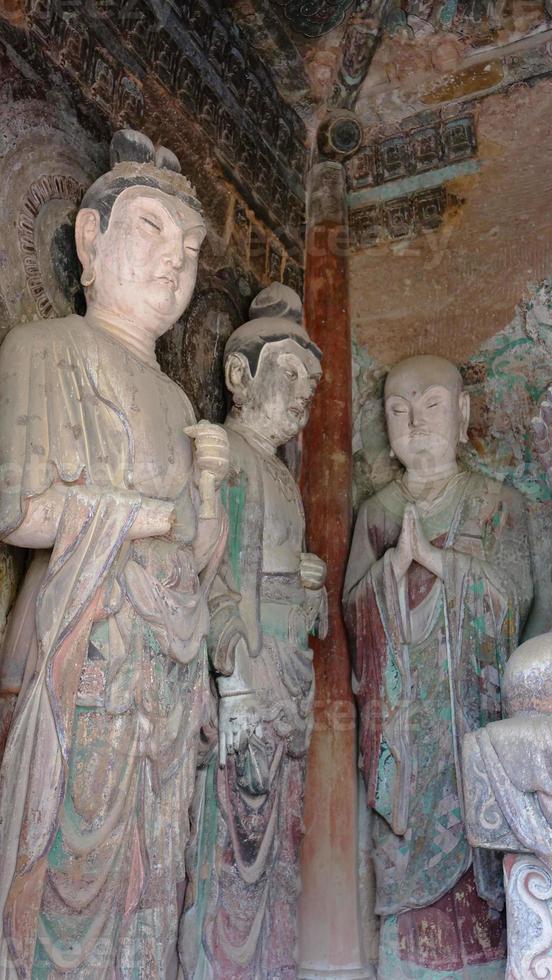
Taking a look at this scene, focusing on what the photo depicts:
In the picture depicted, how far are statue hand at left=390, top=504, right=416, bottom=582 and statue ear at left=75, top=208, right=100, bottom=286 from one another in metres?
1.95

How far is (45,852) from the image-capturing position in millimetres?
3213

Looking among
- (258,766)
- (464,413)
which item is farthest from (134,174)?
(258,766)

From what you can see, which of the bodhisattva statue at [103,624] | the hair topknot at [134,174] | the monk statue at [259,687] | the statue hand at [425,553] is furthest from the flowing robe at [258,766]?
the hair topknot at [134,174]

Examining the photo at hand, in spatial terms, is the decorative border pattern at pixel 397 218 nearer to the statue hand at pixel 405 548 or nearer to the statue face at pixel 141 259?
the statue hand at pixel 405 548

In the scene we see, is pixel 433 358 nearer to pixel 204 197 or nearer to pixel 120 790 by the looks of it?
pixel 204 197

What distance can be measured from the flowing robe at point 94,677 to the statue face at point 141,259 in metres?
0.27

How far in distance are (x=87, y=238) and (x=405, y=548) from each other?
2.14 m

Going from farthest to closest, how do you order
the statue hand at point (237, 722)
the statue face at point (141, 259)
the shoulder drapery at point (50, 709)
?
the statue hand at point (237, 722) < the statue face at point (141, 259) < the shoulder drapery at point (50, 709)

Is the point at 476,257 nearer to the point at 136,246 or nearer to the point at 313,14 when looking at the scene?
the point at 313,14

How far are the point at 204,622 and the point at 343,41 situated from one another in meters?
4.23

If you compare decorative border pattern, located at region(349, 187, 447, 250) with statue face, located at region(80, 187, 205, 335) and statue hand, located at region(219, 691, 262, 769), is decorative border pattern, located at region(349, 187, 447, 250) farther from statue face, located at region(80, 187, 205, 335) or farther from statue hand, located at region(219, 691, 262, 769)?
statue hand, located at region(219, 691, 262, 769)

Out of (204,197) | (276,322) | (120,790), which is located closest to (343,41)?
(204,197)

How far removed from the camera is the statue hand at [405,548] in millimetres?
5137

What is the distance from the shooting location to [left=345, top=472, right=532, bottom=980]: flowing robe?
4777 mm
